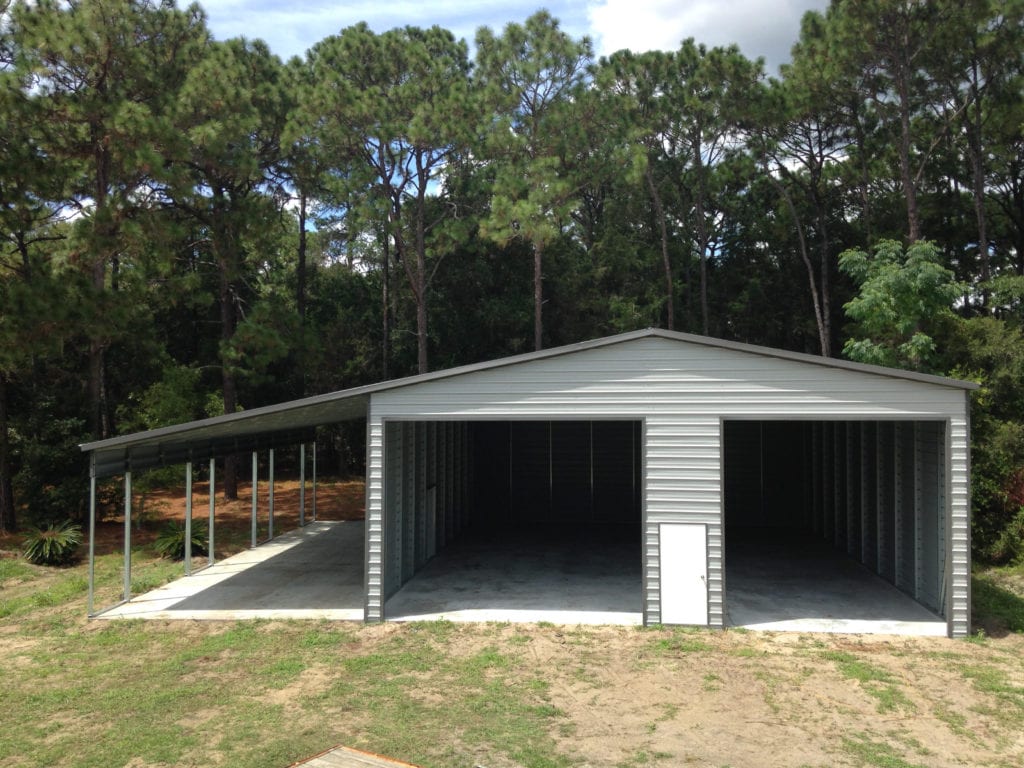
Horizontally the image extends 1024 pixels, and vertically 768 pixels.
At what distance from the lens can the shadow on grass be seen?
946 centimetres

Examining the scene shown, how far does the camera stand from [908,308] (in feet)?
53.3

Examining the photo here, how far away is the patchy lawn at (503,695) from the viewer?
613 cm

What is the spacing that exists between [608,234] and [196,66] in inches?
594

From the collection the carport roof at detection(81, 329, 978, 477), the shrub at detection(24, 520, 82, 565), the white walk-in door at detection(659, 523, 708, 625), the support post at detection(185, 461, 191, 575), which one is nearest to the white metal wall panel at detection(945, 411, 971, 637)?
the carport roof at detection(81, 329, 978, 477)

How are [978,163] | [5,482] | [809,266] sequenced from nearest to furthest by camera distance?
[5,482] < [978,163] < [809,266]

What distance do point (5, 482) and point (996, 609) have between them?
18.6 metres

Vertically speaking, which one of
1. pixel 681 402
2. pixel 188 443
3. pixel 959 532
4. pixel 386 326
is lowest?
pixel 959 532

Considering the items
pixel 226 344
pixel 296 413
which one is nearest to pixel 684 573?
pixel 296 413

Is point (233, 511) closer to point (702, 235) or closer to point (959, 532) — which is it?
point (959, 532)

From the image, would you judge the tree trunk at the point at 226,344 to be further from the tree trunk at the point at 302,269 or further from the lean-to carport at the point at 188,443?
the lean-to carport at the point at 188,443

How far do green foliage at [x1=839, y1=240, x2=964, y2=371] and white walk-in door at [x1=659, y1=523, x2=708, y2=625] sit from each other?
346 inches

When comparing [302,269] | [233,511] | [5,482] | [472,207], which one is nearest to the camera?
[5,482]

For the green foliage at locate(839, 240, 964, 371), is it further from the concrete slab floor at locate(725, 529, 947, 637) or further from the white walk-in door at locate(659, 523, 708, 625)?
the white walk-in door at locate(659, 523, 708, 625)

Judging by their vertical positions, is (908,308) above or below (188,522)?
above
